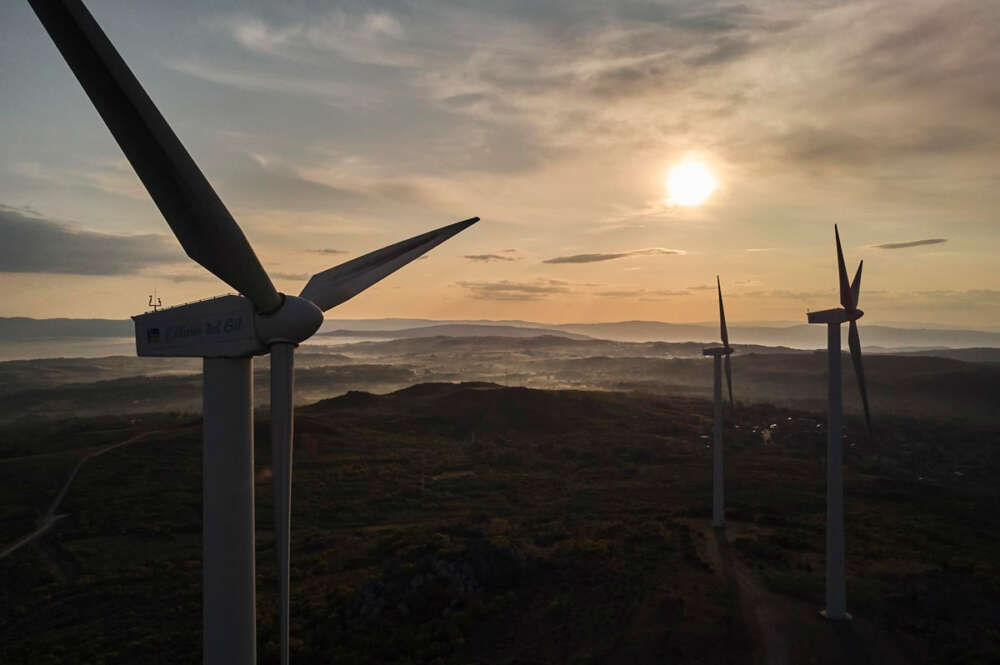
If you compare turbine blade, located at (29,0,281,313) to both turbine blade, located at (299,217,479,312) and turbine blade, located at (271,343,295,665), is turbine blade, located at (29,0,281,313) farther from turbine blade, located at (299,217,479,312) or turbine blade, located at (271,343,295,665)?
turbine blade, located at (299,217,479,312)

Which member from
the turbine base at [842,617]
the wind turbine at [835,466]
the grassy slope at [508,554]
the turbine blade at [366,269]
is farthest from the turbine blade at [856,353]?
the turbine blade at [366,269]

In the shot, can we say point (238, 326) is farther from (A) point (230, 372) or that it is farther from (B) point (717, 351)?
(B) point (717, 351)

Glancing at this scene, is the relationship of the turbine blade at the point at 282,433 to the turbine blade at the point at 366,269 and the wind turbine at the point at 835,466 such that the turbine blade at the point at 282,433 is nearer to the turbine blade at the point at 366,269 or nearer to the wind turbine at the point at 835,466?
the turbine blade at the point at 366,269

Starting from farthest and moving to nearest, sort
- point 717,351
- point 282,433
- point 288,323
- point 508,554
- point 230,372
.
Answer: point 717,351, point 508,554, point 230,372, point 282,433, point 288,323

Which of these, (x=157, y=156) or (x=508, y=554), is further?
(x=508, y=554)

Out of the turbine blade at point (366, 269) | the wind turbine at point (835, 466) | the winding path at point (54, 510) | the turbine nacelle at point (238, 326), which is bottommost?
the winding path at point (54, 510)

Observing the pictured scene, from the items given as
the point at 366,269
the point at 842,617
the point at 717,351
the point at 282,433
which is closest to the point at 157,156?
the point at 282,433
